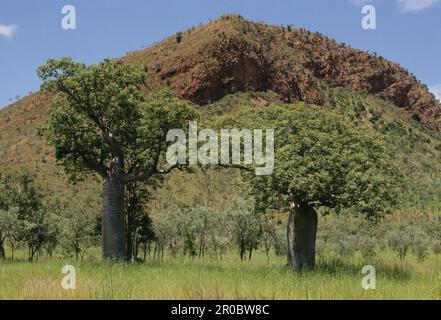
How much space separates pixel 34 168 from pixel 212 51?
3325 centimetres

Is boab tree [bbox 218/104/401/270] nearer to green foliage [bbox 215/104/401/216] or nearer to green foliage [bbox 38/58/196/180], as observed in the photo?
green foliage [bbox 215/104/401/216]

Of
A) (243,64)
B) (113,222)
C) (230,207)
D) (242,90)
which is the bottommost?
(230,207)

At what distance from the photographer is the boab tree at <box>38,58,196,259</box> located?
643 inches

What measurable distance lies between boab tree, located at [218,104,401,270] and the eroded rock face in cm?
5634

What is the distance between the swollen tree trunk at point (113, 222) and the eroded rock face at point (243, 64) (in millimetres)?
55954

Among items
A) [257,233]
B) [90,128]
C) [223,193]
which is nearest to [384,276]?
[90,128]

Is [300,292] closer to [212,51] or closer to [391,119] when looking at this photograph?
[212,51]

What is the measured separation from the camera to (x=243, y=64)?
258 feet

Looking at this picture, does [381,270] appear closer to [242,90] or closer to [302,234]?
[302,234]

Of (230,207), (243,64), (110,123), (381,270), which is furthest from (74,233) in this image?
(243,64)

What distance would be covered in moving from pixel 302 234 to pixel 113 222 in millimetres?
5969

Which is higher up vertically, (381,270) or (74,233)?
(381,270)

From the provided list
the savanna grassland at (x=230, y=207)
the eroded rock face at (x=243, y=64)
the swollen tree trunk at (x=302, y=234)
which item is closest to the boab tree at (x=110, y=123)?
the savanna grassland at (x=230, y=207)

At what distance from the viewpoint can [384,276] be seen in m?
12.9
